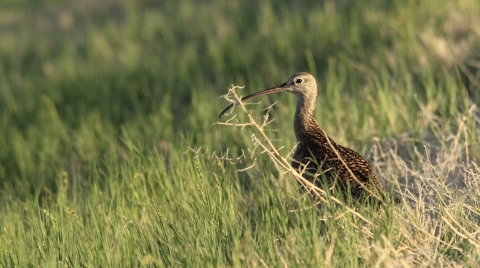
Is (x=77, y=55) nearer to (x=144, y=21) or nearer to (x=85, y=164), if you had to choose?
(x=144, y=21)

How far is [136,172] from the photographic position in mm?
5262

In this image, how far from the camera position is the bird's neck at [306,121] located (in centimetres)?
517

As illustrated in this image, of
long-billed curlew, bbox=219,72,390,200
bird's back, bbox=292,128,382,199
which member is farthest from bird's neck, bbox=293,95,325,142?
bird's back, bbox=292,128,382,199

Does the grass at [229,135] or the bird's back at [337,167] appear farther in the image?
the bird's back at [337,167]

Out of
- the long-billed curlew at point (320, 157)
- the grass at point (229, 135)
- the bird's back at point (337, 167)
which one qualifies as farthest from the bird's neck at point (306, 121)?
the grass at point (229, 135)

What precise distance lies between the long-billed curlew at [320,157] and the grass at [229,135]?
21 centimetres

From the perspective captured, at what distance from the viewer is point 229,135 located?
6.61 m

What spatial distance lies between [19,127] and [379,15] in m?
4.13

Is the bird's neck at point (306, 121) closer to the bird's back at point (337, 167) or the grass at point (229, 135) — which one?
the bird's back at point (337, 167)

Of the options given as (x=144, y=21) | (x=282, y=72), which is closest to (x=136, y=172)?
(x=282, y=72)

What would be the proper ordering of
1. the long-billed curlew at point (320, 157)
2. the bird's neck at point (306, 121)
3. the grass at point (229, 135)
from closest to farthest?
the grass at point (229, 135) < the long-billed curlew at point (320, 157) < the bird's neck at point (306, 121)

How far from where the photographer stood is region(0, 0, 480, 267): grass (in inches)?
150

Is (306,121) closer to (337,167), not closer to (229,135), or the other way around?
(337,167)

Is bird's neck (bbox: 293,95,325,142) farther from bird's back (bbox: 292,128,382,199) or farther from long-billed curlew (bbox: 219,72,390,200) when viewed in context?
bird's back (bbox: 292,128,382,199)
